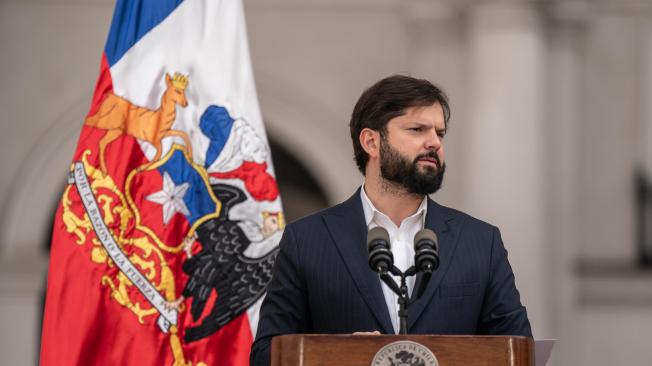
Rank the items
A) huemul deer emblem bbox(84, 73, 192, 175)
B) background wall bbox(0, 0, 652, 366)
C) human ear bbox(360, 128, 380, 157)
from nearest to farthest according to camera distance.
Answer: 1. human ear bbox(360, 128, 380, 157)
2. huemul deer emblem bbox(84, 73, 192, 175)
3. background wall bbox(0, 0, 652, 366)

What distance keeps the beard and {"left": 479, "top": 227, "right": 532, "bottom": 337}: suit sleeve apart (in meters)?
0.26

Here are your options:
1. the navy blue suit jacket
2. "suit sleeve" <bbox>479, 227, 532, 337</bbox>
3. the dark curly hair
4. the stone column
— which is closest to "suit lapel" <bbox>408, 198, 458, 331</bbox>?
the navy blue suit jacket

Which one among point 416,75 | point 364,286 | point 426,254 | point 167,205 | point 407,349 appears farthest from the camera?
point 416,75

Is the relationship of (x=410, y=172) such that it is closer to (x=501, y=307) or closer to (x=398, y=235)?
(x=398, y=235)

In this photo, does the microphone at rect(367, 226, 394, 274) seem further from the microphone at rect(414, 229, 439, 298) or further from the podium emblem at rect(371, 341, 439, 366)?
the podium emblem at rect(371, 341, 439, 366)

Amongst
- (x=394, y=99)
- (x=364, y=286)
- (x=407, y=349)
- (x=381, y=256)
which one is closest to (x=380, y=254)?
(x=381, y=256)

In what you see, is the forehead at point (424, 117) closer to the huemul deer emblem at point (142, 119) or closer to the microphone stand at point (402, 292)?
the microphone stand at point (402, 292)

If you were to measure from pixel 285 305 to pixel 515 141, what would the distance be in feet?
16.1

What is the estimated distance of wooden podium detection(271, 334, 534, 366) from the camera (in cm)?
326

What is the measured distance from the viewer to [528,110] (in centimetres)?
850

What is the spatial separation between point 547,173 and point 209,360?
4189 mm

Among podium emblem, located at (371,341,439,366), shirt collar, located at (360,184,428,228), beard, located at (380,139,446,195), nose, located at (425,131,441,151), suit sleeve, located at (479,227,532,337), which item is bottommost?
podium emblem, located at (371,341,439,366)

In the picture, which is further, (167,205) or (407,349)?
(167,205)

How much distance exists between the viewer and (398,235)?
12.5 feet
